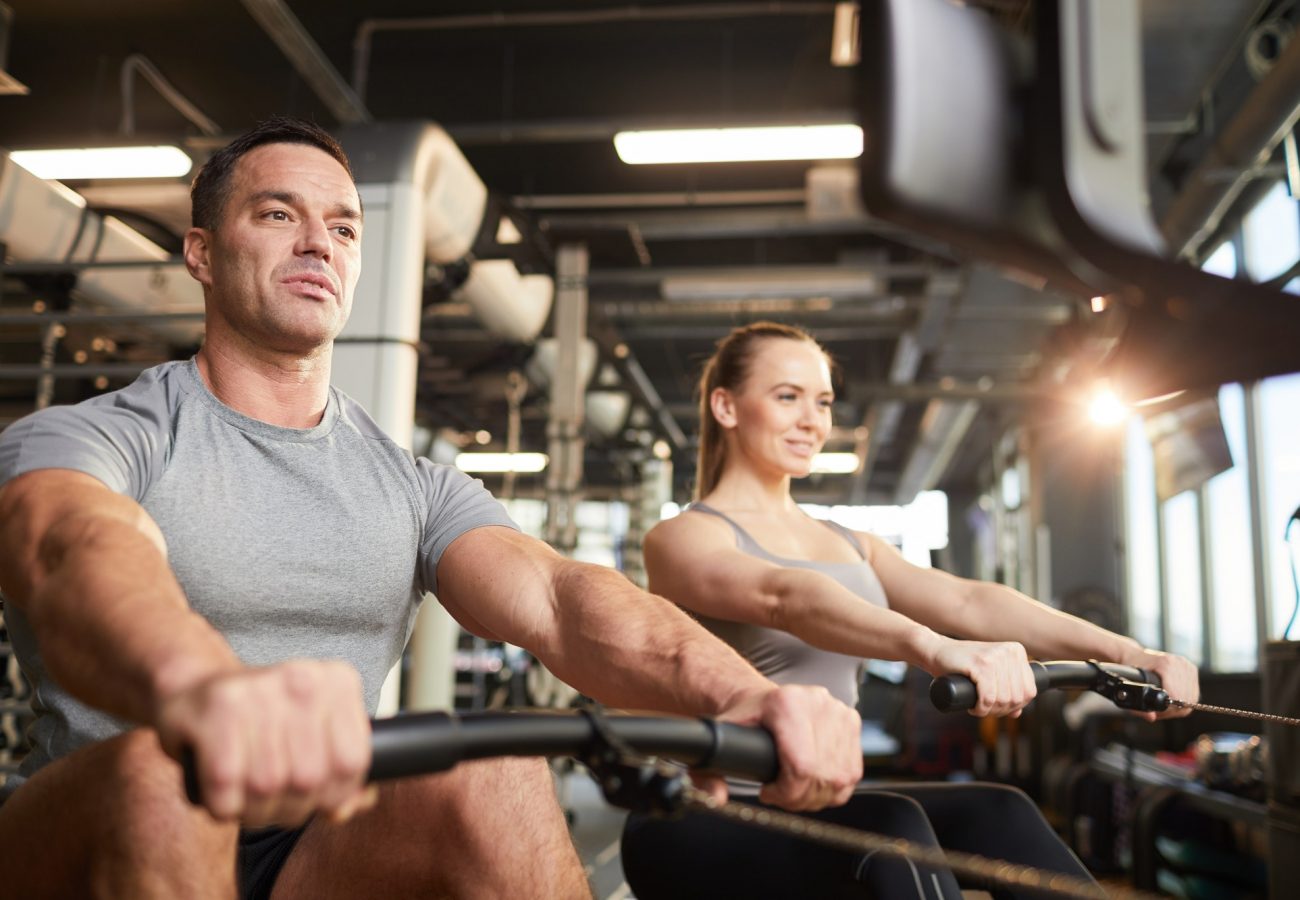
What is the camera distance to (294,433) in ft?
4.63

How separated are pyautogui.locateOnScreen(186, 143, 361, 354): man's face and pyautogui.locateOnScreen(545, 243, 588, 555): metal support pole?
3803 mm

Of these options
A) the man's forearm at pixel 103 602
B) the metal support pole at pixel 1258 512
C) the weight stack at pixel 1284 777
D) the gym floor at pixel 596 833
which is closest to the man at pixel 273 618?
the man's forearm at pixel 103 602

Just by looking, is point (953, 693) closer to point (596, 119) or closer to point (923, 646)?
point (923, 646)

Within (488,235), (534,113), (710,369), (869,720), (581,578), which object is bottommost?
(869,720)

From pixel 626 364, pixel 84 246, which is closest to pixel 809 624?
pixel 84 246

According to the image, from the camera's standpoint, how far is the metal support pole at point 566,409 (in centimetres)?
547

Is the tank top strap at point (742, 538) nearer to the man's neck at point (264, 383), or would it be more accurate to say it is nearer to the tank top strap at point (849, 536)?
the tank top strap at point (849, 536)

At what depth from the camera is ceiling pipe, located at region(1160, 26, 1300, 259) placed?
359 cm

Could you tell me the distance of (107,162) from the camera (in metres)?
4.62

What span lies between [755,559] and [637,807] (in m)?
1.06

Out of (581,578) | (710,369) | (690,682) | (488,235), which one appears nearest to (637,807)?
(690,682)

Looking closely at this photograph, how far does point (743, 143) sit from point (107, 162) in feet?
8.34

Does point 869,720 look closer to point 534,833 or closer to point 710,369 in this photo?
point 710,369

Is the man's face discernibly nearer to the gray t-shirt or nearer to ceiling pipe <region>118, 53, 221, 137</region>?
the gray t-shirt
